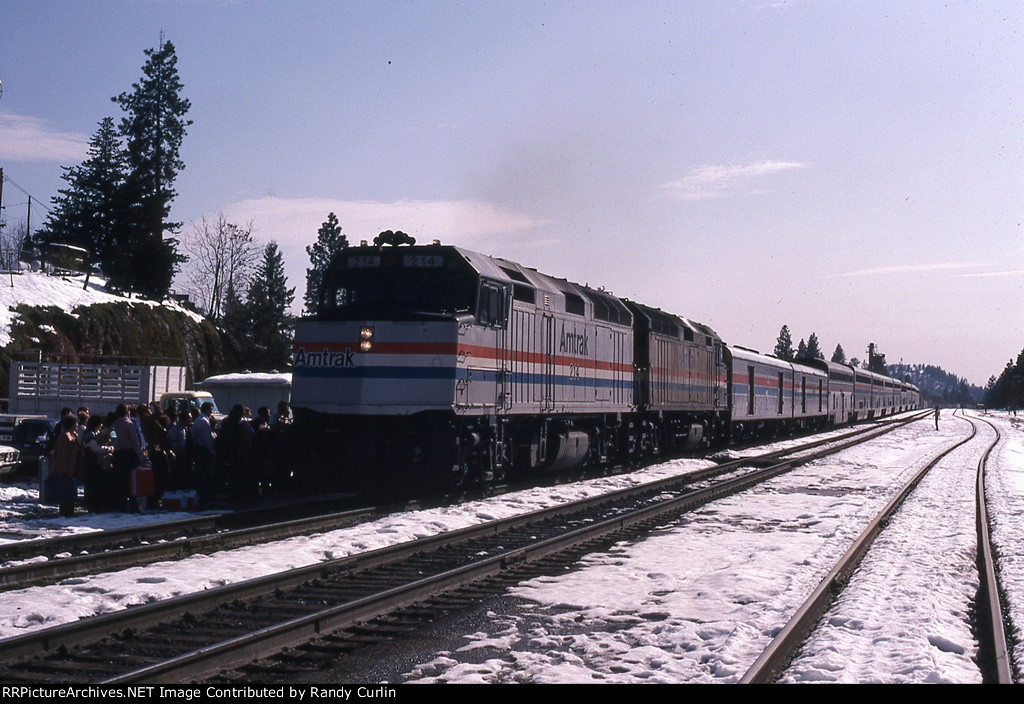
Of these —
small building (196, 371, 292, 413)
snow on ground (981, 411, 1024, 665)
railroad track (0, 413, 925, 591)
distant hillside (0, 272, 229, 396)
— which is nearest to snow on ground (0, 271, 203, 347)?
distant hillside (0, 272, 229, 396)

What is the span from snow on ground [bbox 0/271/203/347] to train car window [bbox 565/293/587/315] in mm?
29218

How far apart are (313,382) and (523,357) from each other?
4.16m

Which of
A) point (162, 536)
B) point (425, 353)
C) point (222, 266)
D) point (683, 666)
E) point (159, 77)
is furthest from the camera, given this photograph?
point (222, 266)

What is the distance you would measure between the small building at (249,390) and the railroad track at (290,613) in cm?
2371

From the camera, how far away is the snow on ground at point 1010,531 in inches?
363

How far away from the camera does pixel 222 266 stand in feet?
271

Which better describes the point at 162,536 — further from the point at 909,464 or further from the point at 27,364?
the point at 909,464

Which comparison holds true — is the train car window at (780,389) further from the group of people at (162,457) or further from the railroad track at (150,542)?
the railroad track at (150,542)

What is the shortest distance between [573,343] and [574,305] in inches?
34.3

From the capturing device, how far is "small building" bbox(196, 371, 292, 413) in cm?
3619

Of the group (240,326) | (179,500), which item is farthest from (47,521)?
(240,326)

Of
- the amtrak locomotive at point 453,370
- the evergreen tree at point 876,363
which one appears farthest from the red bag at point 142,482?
the evergreen tree at point 876,363

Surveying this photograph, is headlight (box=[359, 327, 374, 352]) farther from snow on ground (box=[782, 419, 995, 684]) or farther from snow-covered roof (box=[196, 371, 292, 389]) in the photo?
snow-covered roof (box=[196, 371, 292, 389])
